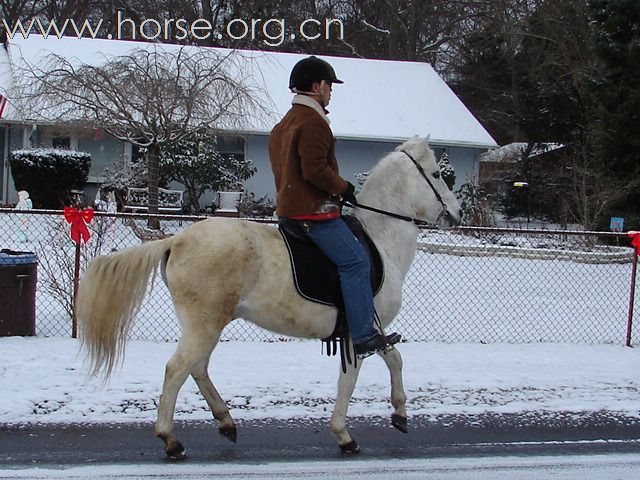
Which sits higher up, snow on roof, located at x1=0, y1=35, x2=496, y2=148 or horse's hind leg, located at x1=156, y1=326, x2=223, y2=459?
snow on roof, located at x1=0, y1=35, x2=496, y2=148

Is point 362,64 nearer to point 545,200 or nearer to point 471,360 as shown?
point 545,200

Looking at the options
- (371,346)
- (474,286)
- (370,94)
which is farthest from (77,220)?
(370,94)

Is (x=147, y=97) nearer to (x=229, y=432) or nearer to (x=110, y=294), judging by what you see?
(x=110, y=294)

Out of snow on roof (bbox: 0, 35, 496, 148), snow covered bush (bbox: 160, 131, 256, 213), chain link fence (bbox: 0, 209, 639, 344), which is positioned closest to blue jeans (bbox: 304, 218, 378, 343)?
chain link fence (bbox: 0, 209, 639, 344)

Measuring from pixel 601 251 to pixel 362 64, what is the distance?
15.3 meters

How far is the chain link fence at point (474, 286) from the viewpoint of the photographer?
10.0 metres

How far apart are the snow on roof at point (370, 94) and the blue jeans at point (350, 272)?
18577 millimetres

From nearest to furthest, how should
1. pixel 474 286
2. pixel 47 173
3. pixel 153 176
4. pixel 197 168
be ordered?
pixel 474 286, pixel 153 176, pixel 47 173, pixel 197 168

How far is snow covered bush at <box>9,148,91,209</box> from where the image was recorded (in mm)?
21375

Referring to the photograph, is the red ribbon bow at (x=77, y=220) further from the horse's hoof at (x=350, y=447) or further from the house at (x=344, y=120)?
the house at (x=344, y=120)

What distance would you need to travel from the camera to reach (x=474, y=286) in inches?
556

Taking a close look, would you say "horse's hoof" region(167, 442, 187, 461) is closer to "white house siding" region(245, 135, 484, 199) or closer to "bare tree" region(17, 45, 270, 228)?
"bare tree" region(17, 45, 270, 228)

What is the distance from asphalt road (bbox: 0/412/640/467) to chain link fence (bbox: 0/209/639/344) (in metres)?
2.79

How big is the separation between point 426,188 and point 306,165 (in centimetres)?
118
